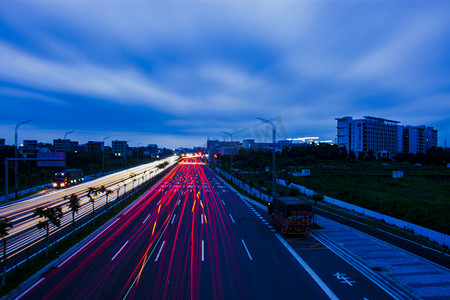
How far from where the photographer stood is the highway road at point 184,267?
35.8 ft

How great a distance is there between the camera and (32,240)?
17969mm

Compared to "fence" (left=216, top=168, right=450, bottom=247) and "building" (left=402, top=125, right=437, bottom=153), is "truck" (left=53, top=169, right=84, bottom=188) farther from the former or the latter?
"building" (left=402, top=125, right=437, bottom=153)

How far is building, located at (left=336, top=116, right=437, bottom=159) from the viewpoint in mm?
134000

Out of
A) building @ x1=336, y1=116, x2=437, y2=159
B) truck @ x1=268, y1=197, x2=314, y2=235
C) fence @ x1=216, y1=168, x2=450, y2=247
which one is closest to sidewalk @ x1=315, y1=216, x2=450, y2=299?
truck @ x1=268, y1=197, x2=314, y2=235

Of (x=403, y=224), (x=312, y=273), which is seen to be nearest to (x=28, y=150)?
(x=312, y=273)

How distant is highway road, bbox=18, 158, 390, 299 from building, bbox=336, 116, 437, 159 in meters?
133

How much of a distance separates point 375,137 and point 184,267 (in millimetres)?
150003

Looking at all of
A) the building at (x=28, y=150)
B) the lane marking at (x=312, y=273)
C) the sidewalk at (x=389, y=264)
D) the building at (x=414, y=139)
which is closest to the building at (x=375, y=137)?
the building at (x=414, y=139)

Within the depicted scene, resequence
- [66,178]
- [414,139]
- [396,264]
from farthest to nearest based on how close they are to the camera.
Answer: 1. [414,139]
2. [66,178]
3. [396,264]

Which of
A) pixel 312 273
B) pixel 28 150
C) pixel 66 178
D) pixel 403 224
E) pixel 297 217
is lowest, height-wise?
pixel 403 224

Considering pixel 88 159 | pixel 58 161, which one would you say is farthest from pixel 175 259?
pixel 88 159

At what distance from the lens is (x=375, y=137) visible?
448ft

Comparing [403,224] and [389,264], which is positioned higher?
[389,264]

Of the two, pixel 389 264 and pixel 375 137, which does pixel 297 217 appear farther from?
pixel 375 137
